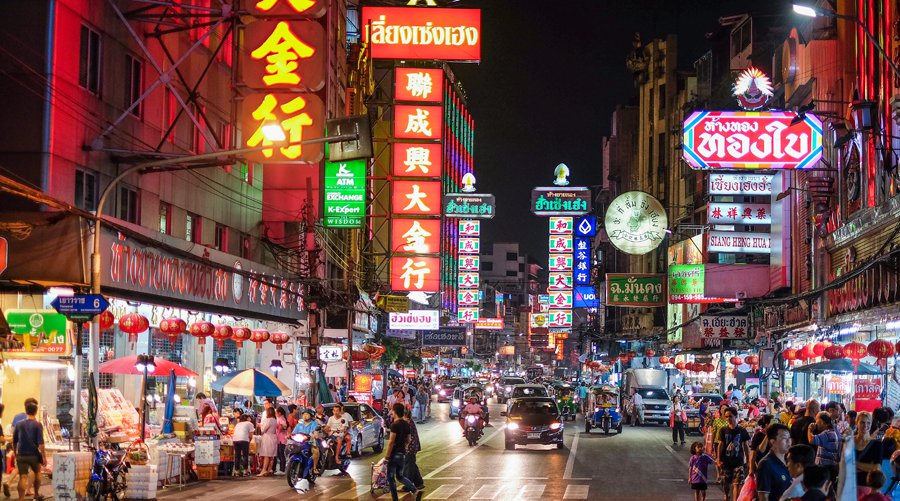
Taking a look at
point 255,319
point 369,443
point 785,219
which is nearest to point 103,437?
point 369,443

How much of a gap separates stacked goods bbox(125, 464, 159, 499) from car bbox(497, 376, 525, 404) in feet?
165

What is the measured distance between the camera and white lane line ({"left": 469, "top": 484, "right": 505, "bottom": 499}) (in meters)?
21.5

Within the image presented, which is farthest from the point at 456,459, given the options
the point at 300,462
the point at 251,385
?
the point at 300,462

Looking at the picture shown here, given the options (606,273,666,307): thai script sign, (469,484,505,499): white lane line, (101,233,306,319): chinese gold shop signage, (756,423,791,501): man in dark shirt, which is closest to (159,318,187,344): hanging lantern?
(101,233,306,319): chinese gold shop signage

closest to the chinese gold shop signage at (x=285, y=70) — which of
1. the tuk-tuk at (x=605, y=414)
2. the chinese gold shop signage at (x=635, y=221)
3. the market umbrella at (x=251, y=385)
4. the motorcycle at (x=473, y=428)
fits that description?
the market umbrella at (x=251, y=385)

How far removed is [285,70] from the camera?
28.0 meters

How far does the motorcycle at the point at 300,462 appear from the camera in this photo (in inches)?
941

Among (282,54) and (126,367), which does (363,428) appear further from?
(282,54)

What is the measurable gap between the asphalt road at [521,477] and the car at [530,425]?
0.41 meters

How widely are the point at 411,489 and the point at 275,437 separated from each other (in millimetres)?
8062

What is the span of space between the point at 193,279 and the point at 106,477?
11.0 meters

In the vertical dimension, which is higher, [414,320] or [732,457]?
[414,320]

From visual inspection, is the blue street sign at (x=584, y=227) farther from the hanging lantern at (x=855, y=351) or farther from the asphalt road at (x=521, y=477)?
the hanging lantern at (x=855, y=351)

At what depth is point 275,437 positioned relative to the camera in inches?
1083
